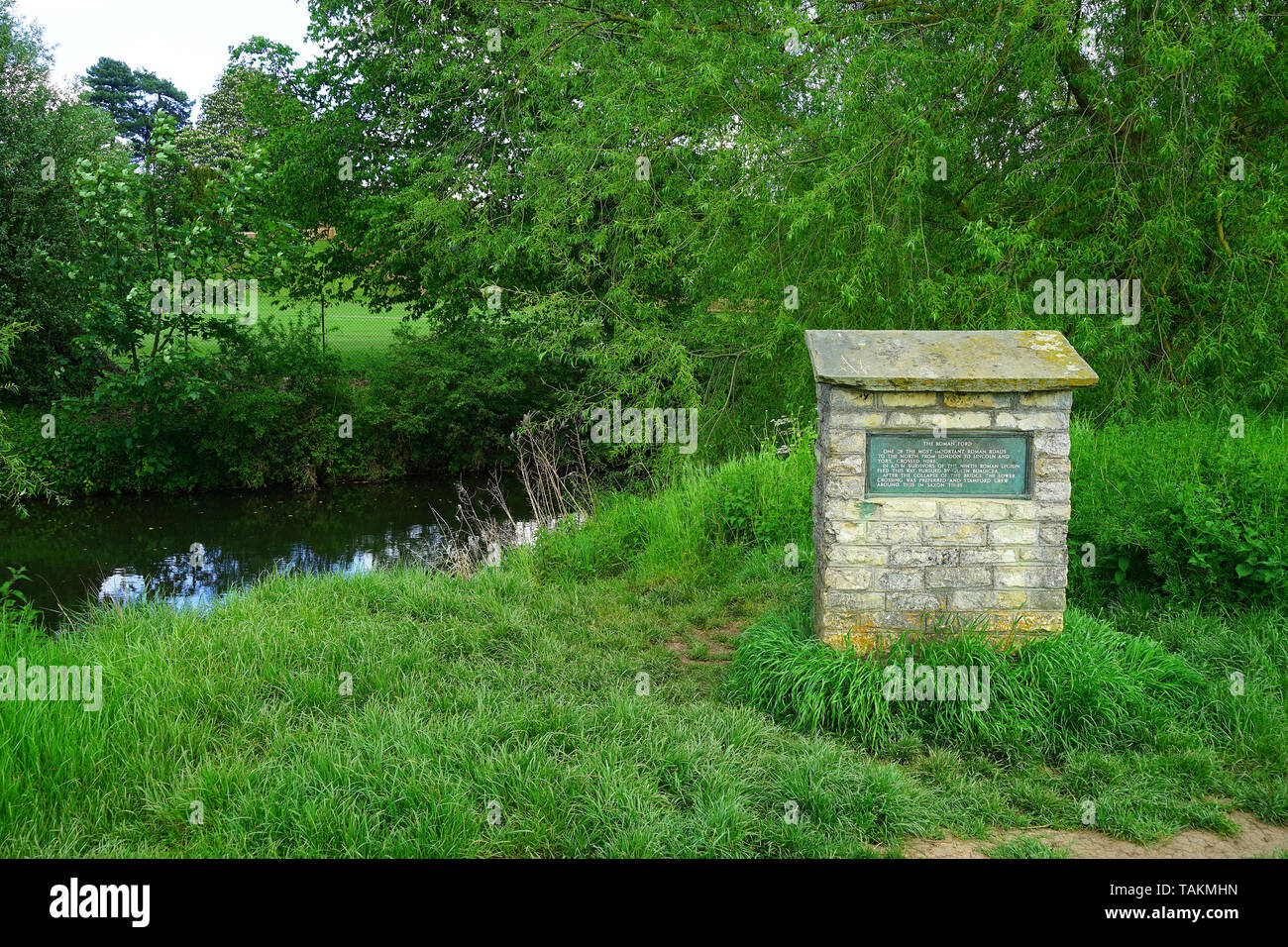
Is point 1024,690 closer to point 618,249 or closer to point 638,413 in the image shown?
point 638,413

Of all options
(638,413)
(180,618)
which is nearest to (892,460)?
(180,618)

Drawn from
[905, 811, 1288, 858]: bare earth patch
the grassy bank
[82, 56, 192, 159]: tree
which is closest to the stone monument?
the grassy bank

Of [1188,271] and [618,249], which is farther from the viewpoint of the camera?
[618,249]

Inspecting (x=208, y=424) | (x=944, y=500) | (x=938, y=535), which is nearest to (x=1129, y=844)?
(x=938, y=535)

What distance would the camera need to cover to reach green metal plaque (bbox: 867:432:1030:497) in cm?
517

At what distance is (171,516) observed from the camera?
1538 cm

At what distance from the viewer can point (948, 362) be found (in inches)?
204

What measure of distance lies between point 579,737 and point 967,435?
2685 millimetres

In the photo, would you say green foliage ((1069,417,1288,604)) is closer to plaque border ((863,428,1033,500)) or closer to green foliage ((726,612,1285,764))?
green foliage ((726,612,1285,764))

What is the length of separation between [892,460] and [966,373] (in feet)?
2.00

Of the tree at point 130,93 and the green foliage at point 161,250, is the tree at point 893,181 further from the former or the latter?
the tree at point 130,93

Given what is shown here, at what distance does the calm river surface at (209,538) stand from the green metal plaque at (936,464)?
6981mm

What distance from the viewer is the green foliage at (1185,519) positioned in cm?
589

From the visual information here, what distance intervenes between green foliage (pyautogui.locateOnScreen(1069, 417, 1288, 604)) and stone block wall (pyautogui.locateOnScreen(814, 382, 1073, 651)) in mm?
1378
